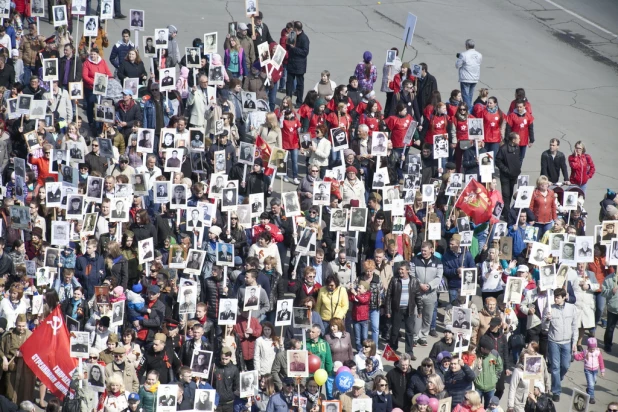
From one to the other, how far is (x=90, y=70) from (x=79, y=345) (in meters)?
9.45

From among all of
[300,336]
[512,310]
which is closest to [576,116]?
[512,310]

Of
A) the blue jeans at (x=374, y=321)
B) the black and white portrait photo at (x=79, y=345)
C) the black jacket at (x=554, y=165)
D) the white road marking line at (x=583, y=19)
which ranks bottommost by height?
the black and white portrait photo at (x=79, y=345)

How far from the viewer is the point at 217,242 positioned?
76.1ft

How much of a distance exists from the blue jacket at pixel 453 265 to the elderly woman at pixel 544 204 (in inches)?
93.8

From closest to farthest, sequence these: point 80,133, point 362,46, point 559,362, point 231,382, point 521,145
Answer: point 231,382
point 559,362
point 80,133
point 521,145
point 362,46

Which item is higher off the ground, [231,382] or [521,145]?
[521,145]

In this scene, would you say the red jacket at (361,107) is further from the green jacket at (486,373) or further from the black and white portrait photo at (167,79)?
the green jacket at (486,373)

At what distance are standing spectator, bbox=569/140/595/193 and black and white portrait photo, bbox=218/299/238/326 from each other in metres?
9.05

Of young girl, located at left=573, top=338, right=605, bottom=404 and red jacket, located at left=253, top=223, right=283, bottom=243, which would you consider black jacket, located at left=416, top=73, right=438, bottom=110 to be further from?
young girl, located at left=573, top=338, right=605, bottom=404

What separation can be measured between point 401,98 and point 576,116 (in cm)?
631

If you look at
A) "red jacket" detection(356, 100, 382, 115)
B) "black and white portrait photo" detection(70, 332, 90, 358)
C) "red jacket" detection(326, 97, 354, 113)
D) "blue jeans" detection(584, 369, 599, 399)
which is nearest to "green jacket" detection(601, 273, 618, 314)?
"blue jeans" detection(584, 369, 599, 399)

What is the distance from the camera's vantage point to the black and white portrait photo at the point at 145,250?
22844 mm

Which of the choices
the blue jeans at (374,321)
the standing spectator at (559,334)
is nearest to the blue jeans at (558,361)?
the standing spectator at (559,334)

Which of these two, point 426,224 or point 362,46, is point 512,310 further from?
point 362,46
